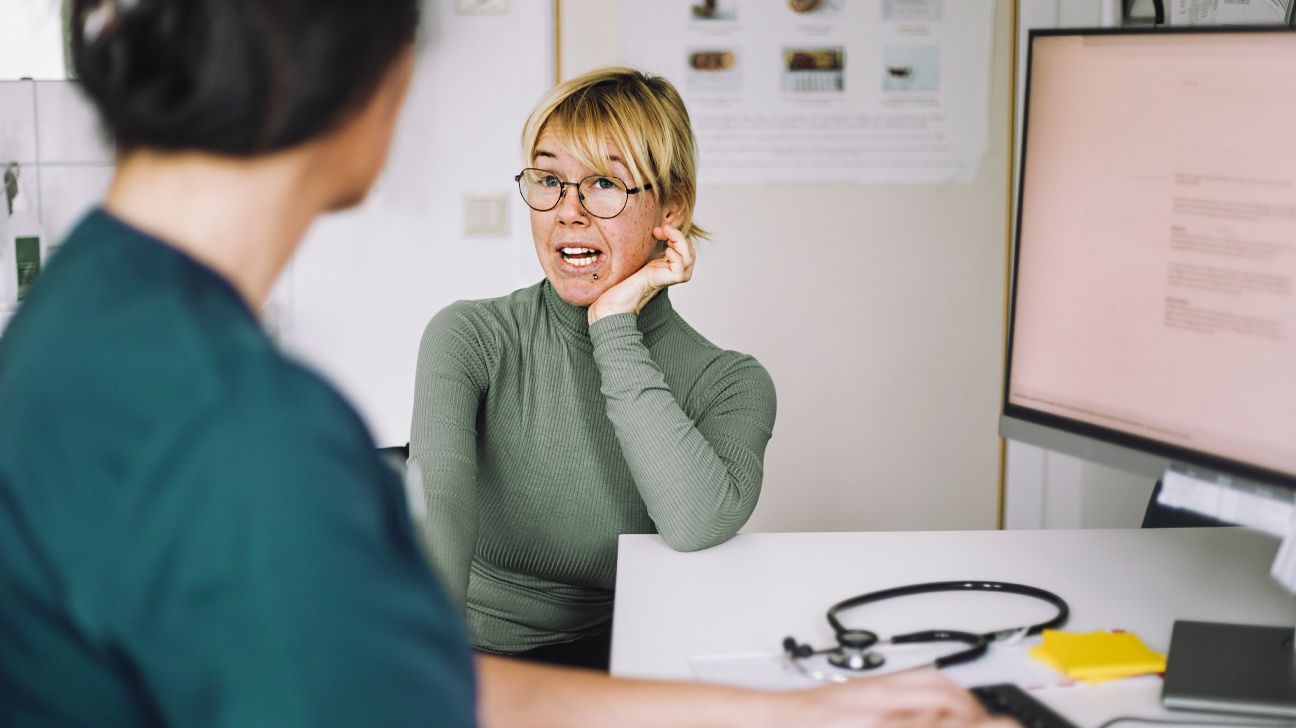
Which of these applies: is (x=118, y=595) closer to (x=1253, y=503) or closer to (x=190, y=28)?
(x=190, y=28)

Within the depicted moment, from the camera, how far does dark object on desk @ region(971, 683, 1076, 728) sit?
2.70ft

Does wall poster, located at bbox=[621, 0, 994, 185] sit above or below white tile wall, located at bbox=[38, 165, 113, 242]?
above

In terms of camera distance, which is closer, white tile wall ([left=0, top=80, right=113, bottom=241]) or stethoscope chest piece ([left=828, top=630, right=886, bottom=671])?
stethoscope chest piece ([left=828, top=630, right=886, bottom=671])

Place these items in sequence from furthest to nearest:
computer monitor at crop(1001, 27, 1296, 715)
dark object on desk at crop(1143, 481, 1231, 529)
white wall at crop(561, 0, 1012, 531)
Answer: white wall at crop(561, 0, 1012, 531) → dark object on desk at crop(1143, 481, 1231, 529) → computer monitor at crop(1001, 27, 1296, 715)

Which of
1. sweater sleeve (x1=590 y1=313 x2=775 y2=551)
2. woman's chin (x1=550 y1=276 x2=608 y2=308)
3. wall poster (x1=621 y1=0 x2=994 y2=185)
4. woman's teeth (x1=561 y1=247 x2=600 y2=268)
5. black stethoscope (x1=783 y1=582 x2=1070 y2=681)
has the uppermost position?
wall poster (x1=621 y1=0 x2=994 y2=185)

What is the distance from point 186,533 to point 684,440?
0.96m

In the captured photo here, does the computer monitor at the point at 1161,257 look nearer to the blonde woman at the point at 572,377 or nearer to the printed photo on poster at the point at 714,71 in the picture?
the blonde woman at the point at 572,377

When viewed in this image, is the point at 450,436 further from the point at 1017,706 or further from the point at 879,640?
the point at 1017,706

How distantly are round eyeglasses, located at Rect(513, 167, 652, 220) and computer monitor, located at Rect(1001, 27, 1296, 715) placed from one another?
0.57 m

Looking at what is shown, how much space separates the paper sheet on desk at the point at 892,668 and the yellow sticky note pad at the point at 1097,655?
0.04ft

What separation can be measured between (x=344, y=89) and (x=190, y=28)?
7 centimetres

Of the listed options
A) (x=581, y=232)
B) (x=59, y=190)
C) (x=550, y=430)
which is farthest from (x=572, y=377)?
(x=59, y=190)

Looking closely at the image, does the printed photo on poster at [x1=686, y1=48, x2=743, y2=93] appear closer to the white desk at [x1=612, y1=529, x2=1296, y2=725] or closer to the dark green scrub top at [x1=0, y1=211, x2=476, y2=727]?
the white desk at [x1=612, y1=529, x2=1296, y2=725]

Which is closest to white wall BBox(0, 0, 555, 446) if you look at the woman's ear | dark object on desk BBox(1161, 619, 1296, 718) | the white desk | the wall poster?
the wall poster
